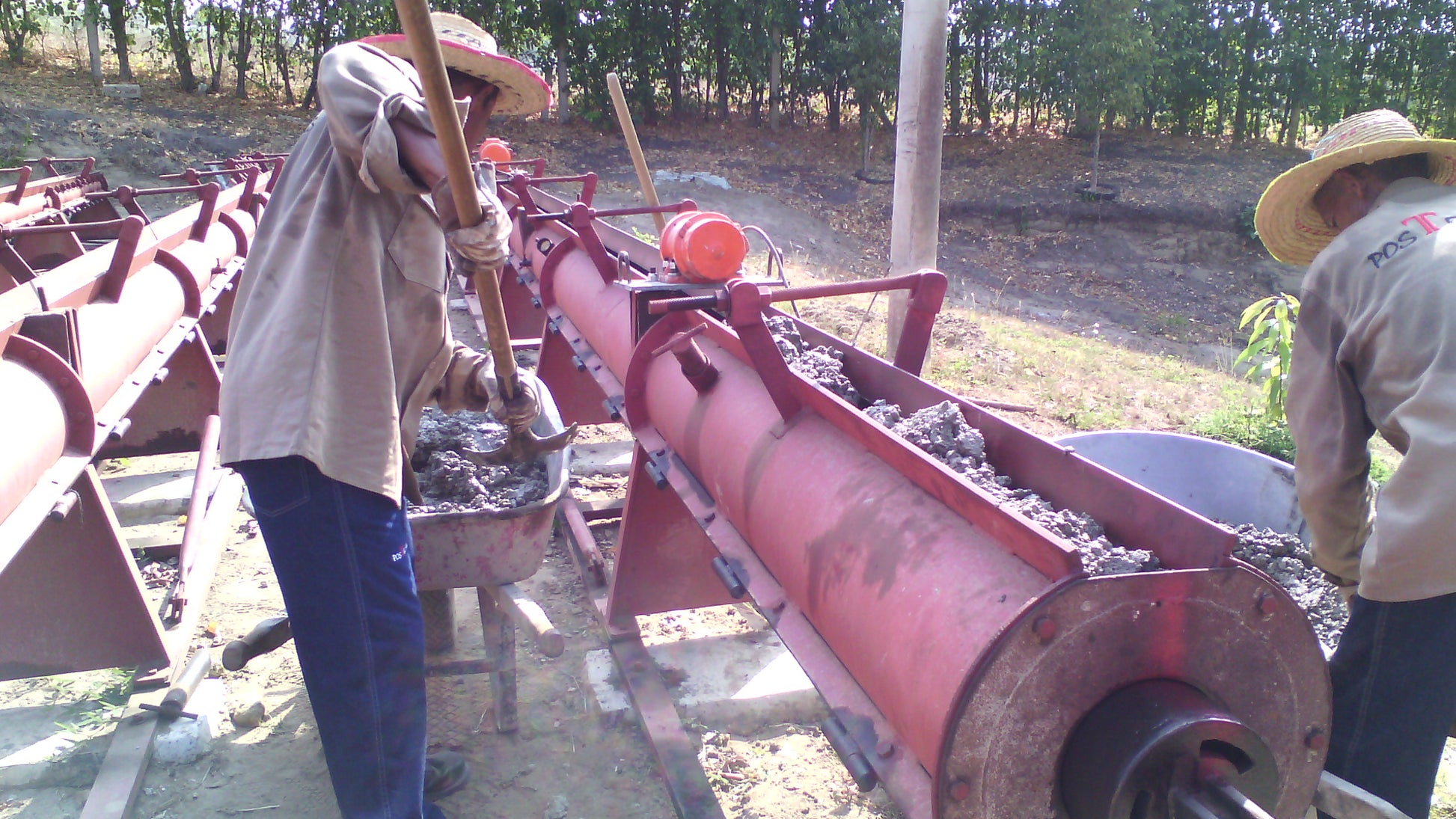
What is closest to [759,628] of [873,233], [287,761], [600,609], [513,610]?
[600,609]

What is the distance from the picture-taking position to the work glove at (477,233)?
193 centimetres

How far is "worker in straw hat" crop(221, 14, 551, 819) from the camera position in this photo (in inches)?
77.6

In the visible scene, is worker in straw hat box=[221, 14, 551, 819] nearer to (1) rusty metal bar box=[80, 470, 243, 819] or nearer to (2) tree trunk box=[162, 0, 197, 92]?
(1) rusty metal bar box=[80, 470, 243, 819]

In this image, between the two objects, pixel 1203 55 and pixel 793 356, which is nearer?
pixel 793 356

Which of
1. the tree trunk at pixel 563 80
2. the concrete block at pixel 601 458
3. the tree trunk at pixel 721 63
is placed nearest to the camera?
the concrete block at pixel 601 458

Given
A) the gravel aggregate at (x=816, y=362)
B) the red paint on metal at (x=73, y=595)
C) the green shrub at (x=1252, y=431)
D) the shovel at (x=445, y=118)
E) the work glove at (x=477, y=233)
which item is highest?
the shovel at (x=445, y=118)

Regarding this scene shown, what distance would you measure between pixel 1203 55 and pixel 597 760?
22272 mm

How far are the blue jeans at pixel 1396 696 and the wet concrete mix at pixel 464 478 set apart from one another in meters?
2.28

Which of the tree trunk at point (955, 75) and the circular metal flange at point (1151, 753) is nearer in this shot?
the circular metal flange at point (1151, 753)

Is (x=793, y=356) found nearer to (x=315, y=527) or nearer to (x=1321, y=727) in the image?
(x=315, y=527)

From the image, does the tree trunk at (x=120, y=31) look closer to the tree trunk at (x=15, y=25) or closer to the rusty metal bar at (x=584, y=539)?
the tree trunk at (x=15, y=25)

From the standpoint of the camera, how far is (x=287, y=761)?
2957 millimetres

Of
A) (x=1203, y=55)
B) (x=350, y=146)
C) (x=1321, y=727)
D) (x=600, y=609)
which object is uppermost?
(x=1203, y=55)

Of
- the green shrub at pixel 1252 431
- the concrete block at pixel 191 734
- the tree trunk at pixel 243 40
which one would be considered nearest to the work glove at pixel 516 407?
the concrete block at pixel 191 734
